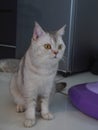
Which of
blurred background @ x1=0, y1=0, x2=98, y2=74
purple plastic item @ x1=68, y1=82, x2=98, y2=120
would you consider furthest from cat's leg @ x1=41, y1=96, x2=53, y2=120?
blurred background @ x1=0, y1=0, x2=98, y2=74

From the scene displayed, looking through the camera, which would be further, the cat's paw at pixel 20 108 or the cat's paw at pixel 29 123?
the cat's paw at pixel 20 108

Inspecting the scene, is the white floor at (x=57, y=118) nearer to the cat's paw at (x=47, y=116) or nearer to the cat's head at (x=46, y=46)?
the cat's paw at (x=47, y=116)

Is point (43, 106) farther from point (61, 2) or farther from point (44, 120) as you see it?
point (61, 2)

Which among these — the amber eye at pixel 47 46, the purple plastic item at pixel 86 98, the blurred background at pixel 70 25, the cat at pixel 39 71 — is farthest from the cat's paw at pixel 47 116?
the blurred background at pixel 70 25

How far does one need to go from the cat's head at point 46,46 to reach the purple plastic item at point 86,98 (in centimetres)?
20

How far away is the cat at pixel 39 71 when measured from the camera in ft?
2.44

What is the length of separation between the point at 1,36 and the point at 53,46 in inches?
37.0

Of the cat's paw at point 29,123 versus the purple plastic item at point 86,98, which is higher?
the purple plastic item at point 86,98

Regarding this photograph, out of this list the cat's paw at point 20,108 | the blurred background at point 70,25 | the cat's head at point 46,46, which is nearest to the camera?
the cat's head at point 46,46

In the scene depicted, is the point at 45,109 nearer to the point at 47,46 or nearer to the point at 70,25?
the point at 47,46

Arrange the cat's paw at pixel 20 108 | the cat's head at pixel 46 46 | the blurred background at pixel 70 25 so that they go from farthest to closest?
1. the blurred background at pixel 70 25
2. the cat's paw at pixel 20 108
3. the cat's head at pixel 46 46

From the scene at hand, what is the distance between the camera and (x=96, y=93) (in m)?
0.89

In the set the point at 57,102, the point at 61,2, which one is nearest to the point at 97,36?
the point at 61,2

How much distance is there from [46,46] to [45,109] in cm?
21
